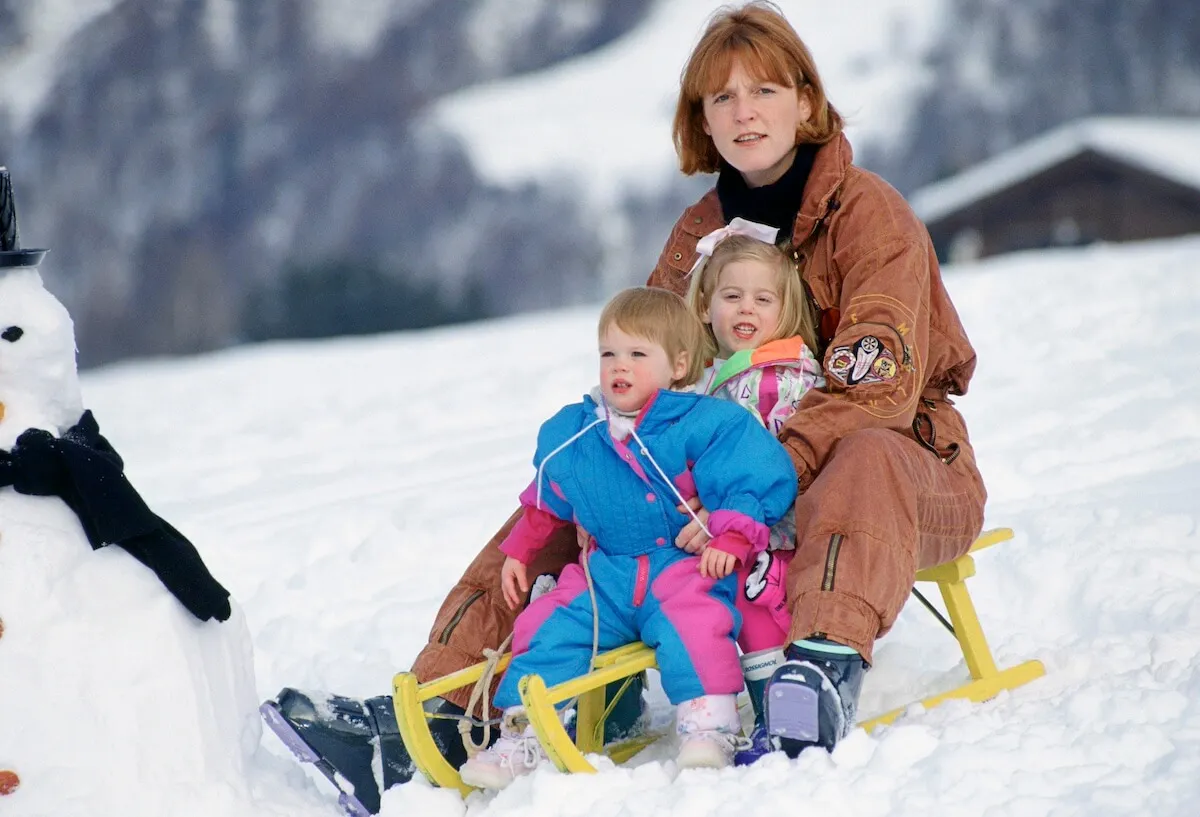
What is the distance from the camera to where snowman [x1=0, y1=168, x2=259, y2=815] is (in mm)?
2084

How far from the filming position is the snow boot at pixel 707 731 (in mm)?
2188

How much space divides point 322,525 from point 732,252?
8.10 ft

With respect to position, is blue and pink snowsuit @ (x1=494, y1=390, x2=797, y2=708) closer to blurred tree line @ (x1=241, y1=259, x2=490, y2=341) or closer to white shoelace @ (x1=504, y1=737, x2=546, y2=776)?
white shoelace @ (x1=504, y1=737, x2=546, y2=776)

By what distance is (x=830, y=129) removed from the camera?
2738mm

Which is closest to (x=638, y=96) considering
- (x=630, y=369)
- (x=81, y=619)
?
(x=630, y=369)

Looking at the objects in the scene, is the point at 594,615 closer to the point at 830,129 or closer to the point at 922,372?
the point at 922,372

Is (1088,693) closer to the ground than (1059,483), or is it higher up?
higher up

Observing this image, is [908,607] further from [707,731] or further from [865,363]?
[707,731]

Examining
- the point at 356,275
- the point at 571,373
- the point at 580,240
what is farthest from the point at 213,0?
the point at 571,373

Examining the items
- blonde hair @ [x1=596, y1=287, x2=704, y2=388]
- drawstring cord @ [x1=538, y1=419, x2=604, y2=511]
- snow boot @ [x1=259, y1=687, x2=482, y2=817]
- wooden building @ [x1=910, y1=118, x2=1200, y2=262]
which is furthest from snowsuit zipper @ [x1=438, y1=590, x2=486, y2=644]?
wooden building @ [x1=910, y1=118, x2=1200, y2=262]

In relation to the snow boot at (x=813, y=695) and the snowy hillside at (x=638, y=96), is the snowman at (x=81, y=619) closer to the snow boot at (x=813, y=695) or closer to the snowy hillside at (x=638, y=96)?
the snow boot at (x=813, y=695)

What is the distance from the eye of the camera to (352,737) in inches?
93.0

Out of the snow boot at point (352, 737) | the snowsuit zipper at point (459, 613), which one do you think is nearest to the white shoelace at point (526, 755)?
the snow boot at point (352, 737)

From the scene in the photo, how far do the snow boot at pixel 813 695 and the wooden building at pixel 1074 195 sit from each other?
42.5 feet
